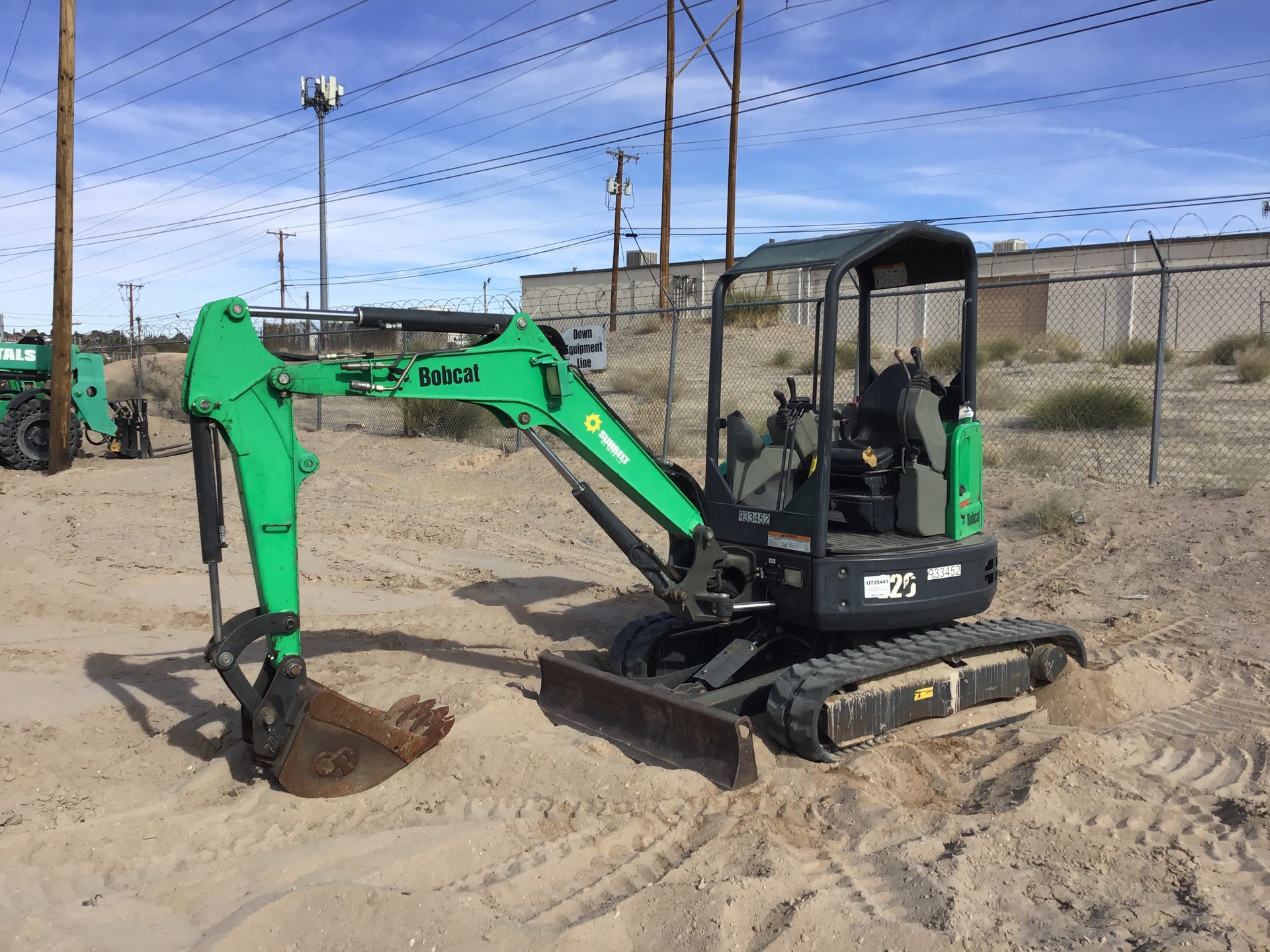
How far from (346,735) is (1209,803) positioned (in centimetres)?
372

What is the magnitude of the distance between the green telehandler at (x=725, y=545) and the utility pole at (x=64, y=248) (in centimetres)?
1274

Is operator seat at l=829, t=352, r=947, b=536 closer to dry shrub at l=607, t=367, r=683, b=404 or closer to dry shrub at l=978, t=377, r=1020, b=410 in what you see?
dry shrub at l=978, t=377, r=1020, b=410

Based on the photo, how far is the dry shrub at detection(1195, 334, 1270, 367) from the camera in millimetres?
19516

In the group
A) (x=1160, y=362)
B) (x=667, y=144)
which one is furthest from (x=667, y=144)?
(x=1160, y=362)

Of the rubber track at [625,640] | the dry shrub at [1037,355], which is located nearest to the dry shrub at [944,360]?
the dry shrub at [1037,355]

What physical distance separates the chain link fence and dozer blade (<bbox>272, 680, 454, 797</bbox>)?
8.16ft

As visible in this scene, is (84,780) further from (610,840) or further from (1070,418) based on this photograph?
(1070,418)

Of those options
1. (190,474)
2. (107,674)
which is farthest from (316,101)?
(107,674)

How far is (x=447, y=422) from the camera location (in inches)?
688

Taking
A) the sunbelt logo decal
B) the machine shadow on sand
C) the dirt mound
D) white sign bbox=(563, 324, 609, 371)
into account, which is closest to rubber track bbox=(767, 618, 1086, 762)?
the sunbelt logo decal

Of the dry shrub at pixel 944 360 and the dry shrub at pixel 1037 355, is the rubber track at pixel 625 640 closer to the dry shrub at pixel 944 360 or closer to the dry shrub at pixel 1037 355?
the dry shrub at pixel 944 360

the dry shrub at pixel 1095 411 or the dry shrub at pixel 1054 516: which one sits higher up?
the dry shrub at pixel 1095 411

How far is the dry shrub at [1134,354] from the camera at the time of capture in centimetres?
1889

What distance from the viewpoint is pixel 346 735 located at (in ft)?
14.7
